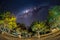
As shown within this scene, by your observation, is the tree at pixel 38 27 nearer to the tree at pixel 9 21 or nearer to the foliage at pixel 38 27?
the foliage at pixel 38 27

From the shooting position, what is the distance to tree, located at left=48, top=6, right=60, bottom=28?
1759mm

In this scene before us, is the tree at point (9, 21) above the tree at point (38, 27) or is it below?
above

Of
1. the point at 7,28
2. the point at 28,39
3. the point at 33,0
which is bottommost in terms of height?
the point at 28,39

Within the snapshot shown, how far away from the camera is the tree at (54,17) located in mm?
1759

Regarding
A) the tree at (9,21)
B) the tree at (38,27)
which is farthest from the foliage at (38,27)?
the tree at (9,21)

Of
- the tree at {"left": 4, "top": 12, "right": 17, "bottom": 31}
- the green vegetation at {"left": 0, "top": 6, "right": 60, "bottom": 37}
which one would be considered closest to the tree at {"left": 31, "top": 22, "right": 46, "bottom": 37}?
the green vegetation at {"left": 0, "top": 6, "right": 60, "bottom": 37}

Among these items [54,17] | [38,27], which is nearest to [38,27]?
[38,27]

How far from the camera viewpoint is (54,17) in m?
1.77

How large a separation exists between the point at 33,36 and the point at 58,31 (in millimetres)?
217

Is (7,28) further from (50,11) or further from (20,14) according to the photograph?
(50,11)

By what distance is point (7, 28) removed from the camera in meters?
1.80

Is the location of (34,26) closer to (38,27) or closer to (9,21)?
(38,27)

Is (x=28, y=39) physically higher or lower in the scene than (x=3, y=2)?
lower

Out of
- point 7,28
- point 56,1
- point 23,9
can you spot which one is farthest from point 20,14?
point 56,1
